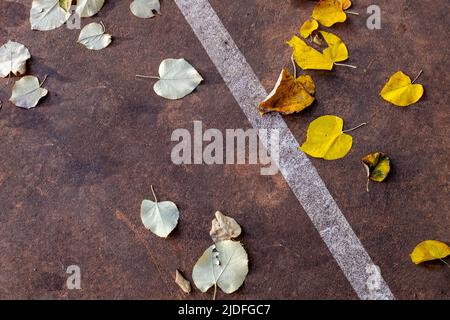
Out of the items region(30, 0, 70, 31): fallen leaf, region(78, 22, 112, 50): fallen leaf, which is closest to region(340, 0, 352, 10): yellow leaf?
region(78, 22, 112, 50): fallen leaf

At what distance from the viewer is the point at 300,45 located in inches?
104

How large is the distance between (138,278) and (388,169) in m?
1.14

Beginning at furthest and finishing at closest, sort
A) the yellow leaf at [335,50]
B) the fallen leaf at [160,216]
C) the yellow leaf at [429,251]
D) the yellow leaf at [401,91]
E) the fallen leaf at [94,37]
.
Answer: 1. the fallen leaf at [94,37]
2. the yellow leaf at [335,50]
3. the yellow leaf at [401,91]
4. the fallen leaf at [160,216]
5. the yellow leaf at [429,251]

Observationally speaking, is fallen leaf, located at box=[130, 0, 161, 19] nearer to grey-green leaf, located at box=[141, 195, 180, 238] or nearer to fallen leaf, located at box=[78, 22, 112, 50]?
fallen leaf, located at box=[78, 22, 112, 50]

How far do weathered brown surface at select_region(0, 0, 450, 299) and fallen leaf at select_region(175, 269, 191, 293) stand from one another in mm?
30

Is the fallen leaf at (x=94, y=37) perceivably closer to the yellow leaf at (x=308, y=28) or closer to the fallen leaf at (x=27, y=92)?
the fallen leaf at (x=27, y=92)

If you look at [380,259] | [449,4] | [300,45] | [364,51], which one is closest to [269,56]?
[300,45]

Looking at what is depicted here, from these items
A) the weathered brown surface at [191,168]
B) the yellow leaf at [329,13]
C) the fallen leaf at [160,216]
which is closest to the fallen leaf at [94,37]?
the weathered brown surface at [191,168]

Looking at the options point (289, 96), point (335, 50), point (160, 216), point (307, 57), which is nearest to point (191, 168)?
point (160, 216)

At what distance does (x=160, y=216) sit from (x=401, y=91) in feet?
3.92

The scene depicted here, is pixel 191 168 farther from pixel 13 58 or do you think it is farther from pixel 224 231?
pixel 13 58

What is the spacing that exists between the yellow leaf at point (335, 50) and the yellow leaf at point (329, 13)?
0.28 feet

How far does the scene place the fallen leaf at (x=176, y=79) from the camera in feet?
8.52
